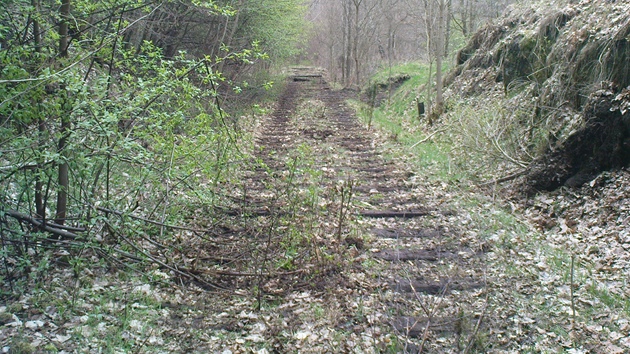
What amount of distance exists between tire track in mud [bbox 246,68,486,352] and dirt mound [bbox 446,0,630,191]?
7.32ft

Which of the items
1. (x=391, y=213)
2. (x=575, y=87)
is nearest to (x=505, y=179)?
(x=575, y=87)

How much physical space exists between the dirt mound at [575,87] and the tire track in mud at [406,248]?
7.32 ft

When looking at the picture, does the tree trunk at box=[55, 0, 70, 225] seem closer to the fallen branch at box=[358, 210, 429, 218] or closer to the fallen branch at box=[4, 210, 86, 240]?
the fallen branch at box=[4, 210, 86, 240]

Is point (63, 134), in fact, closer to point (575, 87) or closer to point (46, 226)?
point (46, 226)

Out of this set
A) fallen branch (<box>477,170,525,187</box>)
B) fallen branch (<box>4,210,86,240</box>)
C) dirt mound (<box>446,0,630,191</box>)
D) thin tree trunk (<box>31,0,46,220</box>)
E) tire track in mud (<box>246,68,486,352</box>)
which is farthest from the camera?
fallen branch (<box>477,170,525,187</box>)

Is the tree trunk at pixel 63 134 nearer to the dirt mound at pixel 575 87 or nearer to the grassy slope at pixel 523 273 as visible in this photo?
the grassy slope at pixel 523 273

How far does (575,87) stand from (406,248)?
4854 millimetres

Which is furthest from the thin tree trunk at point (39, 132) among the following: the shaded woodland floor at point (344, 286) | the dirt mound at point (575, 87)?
the dirt mound at point (575, 87)

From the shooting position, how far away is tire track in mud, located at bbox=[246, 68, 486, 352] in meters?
4.80

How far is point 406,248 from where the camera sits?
6.43m

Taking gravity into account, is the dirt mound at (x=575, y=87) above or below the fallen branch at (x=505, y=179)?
above

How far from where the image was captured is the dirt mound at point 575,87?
7.47 meters

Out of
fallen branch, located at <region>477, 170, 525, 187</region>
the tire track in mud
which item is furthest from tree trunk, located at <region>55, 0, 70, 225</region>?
fallen branch, located at <region>477, 170, 525, 187</region>

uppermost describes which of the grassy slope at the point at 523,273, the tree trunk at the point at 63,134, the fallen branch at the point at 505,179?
the tree trunk at the point at 63,134
